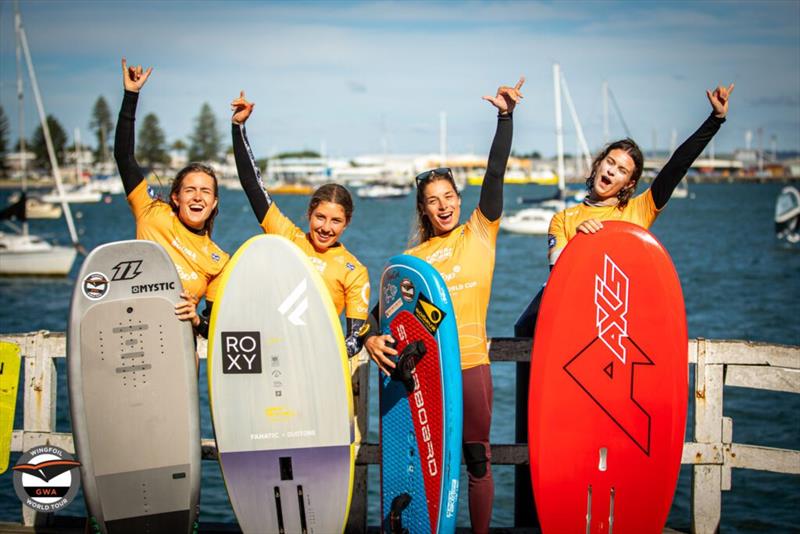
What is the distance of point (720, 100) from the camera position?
10.4 ft

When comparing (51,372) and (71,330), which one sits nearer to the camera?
(71,330)

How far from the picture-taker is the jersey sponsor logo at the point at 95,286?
3.20 meters

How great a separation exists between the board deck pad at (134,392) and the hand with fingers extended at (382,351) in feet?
2.59

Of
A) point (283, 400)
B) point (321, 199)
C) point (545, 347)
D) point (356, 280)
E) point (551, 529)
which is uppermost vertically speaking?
point (321, 199)

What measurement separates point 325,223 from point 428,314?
0.69 metres

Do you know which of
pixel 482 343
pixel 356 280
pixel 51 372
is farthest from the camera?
A: pixel 51 372

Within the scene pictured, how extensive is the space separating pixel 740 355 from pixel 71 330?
293cm

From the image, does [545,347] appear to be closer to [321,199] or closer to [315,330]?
[315,330]

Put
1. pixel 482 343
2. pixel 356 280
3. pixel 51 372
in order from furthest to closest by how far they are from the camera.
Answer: pixel 51 372, pixel 356 280, pixel 482 343

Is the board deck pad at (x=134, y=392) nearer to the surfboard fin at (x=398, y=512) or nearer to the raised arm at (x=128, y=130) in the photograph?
the raised arm at (x=128, y=130)

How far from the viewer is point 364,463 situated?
11.7ft

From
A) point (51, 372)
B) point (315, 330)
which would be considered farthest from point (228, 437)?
point (51, 372)

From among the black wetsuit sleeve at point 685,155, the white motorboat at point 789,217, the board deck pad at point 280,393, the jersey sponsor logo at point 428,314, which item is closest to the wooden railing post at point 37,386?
the board deck pad at point 280,393

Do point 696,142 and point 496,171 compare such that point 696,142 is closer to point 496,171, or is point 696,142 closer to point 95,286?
point 496,171
